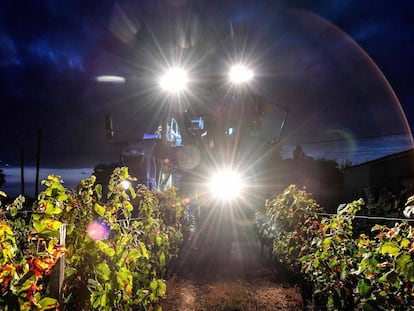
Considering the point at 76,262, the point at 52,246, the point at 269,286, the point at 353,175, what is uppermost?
the point at 353,175

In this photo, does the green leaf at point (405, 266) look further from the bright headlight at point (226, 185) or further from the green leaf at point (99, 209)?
the bright headlight at point (226, 185)

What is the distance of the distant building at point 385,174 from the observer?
17.0 m

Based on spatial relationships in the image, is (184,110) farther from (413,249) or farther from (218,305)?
(413,249)

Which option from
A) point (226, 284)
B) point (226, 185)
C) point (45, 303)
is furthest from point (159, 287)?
point (226, 185)

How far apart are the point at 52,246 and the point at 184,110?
10440 millimetres

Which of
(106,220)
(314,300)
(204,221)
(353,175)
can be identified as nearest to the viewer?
(106,220)

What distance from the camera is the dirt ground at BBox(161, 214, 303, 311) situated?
5.00m

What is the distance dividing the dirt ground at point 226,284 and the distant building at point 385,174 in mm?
9473

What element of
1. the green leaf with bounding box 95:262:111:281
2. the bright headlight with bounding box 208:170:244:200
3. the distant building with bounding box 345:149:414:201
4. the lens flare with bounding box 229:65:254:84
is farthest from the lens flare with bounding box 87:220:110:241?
the distant building with bounding box 345:149:414:201

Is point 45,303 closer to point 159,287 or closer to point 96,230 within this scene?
point 96,230

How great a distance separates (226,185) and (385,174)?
38.9 ft

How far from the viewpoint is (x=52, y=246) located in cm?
197

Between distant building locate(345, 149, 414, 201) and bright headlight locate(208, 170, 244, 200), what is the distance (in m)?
6.27

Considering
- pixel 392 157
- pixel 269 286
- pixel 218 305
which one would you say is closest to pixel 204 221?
pixel 269 286
